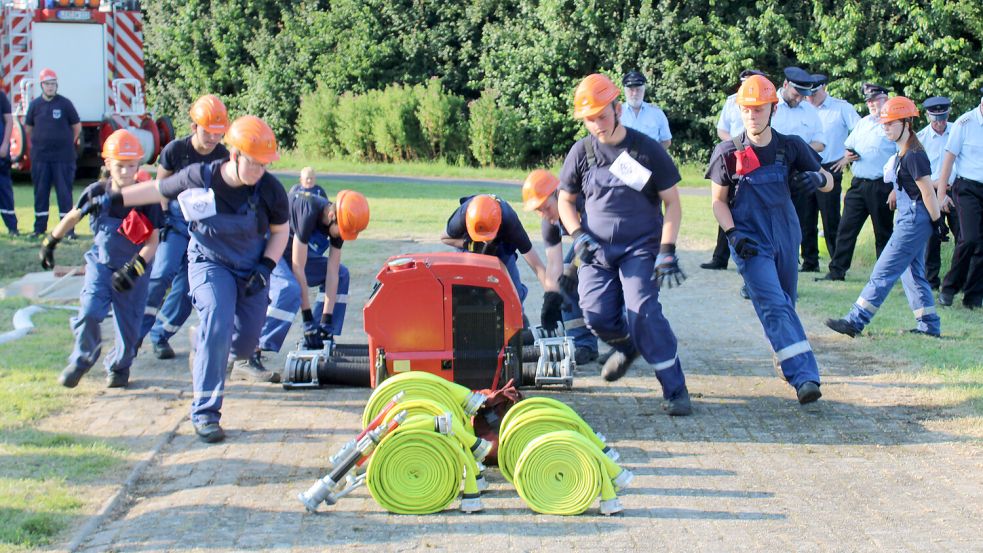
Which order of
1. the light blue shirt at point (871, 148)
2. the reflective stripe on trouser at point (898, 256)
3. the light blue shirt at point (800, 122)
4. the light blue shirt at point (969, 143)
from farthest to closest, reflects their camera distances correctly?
1. the light blue shirt at point (800, 122)
2. the light blue shirt at point (871, 148)
3. the light blue shirt at point (969, 143)
4. the reflective stripe on trouser at point (898, 256)

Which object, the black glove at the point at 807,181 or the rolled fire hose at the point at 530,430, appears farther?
the black glove at the point at 807,181

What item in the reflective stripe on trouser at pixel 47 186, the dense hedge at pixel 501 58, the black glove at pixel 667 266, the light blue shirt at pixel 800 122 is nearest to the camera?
the black glove at pixel 667 266

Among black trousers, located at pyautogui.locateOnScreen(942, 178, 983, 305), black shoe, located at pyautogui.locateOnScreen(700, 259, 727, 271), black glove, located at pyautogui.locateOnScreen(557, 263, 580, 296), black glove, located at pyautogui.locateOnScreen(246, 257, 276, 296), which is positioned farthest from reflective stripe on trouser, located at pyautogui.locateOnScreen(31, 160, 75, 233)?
black trousers, located at pyautogui.locateOnScreen(942, 178, 983, 305)

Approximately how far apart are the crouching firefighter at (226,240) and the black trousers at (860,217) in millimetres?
7131

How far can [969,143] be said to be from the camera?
1119 cm

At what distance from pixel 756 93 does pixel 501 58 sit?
24.3 metres

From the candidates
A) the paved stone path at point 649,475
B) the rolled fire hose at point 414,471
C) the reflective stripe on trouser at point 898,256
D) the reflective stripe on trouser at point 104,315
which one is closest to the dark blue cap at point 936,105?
the reflective stripe on trouser at point 898,256

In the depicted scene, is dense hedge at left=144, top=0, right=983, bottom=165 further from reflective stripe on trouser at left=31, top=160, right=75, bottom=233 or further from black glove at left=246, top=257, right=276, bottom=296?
black glove at left=246, top=257, right=276, bottom=296

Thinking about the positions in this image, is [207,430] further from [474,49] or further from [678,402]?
[474,49]

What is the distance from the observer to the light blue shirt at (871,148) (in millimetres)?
12039

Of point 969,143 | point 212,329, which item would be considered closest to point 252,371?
point 212,329

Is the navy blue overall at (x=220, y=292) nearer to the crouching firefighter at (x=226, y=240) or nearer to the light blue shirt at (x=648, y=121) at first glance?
the crouching firefighter at (x=226, y=240)

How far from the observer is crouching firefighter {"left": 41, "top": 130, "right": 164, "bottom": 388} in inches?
310

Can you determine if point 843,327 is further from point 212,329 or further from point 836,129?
point 212,329
